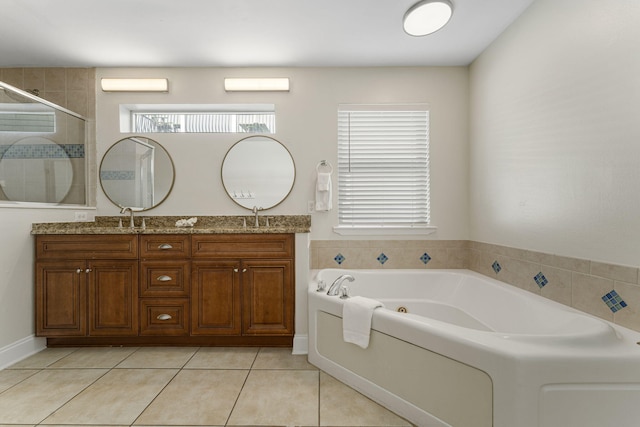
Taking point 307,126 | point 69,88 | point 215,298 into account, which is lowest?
point 215,298

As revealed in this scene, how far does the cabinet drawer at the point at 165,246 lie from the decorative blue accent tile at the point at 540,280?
2.37 meters

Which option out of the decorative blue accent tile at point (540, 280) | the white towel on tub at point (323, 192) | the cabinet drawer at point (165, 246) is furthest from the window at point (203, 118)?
the decorative blue accent tile at point (540, 280)

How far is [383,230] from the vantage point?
2.87 m

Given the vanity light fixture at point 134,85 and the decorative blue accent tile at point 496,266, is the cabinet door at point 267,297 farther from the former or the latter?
the vanity light fixture at point 134,85

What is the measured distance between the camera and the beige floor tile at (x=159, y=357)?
2.10m

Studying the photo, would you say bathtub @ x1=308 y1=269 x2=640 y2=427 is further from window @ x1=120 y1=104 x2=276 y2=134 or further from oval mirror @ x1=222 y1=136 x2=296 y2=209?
window @ x1=120 y1=104 x2=276 y2=134

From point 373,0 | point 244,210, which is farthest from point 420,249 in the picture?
point 373,0

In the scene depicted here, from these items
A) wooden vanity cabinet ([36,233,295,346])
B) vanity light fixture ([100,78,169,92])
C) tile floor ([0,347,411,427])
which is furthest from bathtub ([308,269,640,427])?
vanity light fixture ([100,78,169,92])

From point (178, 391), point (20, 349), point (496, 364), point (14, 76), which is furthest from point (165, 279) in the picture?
point (14, 76)

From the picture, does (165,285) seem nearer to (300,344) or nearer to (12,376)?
(12,376)

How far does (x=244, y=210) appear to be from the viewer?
2.90 meters

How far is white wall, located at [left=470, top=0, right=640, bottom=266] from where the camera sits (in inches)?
55.7

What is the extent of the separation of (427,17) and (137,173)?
8.89 feet

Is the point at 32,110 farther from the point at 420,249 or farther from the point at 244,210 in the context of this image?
the point at 420,249
